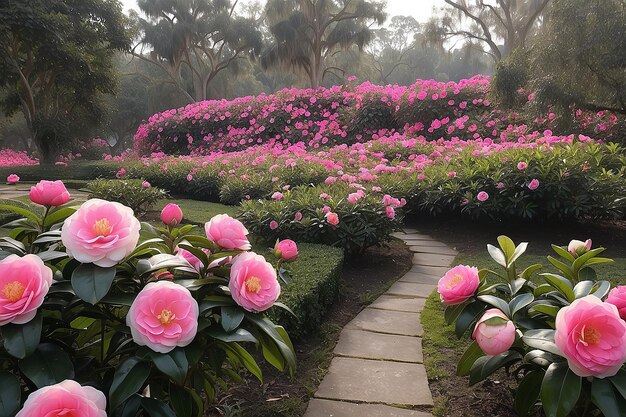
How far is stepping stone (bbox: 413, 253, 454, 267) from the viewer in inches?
152

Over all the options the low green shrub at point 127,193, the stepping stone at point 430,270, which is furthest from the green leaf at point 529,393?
the low green shrub at point 127,193

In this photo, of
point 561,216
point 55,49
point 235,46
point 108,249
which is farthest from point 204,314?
point 235,46

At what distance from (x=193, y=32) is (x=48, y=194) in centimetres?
2326

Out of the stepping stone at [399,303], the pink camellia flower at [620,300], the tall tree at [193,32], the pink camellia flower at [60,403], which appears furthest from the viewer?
the tall tree at [193,32]

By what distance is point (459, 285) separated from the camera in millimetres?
1604

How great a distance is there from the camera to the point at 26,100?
11.7 m

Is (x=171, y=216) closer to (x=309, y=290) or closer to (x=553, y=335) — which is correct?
(x=309, y=290)

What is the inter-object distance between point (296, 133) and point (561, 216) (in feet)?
23.3

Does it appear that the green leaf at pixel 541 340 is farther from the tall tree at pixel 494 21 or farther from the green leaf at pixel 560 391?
the tall tree at pixel 494 21

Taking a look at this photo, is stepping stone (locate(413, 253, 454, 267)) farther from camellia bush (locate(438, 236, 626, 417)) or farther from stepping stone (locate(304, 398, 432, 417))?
stepping stone (locate(304, 398, 432, 417))

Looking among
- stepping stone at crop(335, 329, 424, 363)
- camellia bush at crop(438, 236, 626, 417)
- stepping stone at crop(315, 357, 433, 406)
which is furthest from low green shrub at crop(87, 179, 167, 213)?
camellia bush at crop(438, 236, 626, 417)

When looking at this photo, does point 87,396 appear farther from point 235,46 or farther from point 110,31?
point 235,46

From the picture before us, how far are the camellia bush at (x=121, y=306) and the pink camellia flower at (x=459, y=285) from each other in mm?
630

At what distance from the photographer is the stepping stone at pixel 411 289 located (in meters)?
3.08
